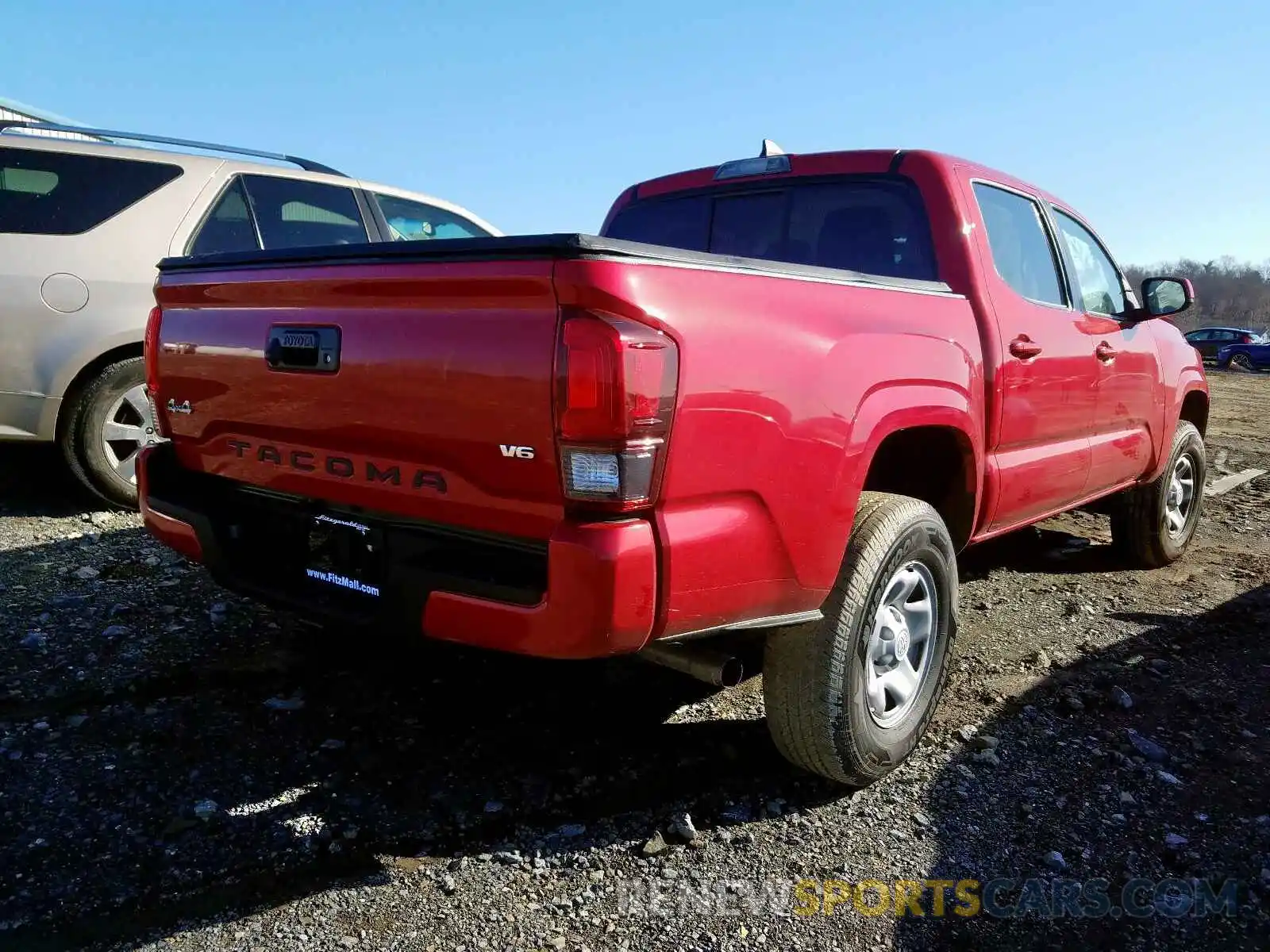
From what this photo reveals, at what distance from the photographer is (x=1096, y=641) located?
4.00m

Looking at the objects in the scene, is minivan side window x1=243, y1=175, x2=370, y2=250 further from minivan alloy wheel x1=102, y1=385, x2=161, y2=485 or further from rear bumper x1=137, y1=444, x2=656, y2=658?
rear bumper x1=137, y1=444, x2=656, y2=658

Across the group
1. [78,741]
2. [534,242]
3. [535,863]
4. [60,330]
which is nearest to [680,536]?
[534,242]

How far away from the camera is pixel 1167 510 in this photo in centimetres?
524

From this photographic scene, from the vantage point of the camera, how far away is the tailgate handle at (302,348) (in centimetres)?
230

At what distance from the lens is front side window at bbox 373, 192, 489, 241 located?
5.87m

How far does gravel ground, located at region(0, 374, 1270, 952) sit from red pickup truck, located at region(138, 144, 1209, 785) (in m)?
0.33

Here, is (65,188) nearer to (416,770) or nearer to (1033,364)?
(416,770)

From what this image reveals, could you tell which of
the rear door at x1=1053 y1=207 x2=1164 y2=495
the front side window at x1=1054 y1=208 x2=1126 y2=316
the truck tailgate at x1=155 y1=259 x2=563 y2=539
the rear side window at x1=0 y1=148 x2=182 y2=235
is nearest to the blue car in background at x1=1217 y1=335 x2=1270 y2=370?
the rear door at x1=1053 y1=207 x2=1164 y2=495

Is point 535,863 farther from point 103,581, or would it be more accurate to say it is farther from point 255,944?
point 103,581

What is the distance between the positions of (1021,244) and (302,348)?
2.81 m

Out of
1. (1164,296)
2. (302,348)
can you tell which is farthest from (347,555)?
(1164,296)

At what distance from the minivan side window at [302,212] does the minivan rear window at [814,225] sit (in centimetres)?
245

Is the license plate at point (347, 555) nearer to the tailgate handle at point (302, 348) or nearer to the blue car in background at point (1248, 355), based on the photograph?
the tailgate handle at point (302, 348)

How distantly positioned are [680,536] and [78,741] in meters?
2.02
